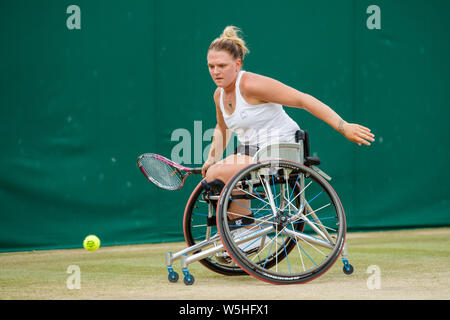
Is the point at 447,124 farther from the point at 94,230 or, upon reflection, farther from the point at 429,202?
the point at 94,230

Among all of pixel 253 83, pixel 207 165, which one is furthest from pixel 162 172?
pixel 253 83

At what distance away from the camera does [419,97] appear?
6117mm

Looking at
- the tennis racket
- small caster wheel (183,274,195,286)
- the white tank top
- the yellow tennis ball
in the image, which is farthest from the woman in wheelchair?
the yellow tennis ball

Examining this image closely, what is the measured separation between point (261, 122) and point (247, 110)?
0.09 metres

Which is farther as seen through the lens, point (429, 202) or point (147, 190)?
point (429, 202)

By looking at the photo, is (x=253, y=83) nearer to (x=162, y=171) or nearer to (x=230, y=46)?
(x=230, y=46)

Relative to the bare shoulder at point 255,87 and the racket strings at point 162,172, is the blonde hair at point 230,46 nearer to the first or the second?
the bare shoulder at point 255,87

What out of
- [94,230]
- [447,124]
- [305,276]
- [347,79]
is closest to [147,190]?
[94,230]

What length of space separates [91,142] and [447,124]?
10.5ft

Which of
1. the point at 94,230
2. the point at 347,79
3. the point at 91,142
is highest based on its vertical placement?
the point at 347,79

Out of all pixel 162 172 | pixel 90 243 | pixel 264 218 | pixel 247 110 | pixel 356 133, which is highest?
pixel 247 110

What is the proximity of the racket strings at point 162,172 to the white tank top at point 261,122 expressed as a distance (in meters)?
0.48

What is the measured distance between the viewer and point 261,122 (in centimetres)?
342

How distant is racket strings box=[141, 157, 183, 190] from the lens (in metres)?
3.67
